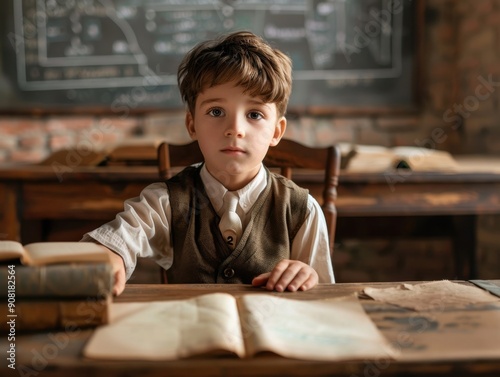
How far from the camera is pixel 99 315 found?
0.73 metres

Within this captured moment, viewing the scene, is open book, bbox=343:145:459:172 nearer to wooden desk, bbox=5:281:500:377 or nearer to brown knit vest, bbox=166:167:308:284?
brown knit vest, bbox=166:167:308:284

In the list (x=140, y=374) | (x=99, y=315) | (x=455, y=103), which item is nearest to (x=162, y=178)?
(x=99, y=315)

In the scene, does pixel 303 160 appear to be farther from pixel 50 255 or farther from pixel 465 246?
pixel 465 246

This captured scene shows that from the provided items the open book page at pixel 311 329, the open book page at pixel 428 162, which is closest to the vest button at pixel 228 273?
the open book page at pixel 311 329

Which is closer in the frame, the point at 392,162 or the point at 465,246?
A: the point at 392,162

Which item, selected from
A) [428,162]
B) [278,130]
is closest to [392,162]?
[428,162]

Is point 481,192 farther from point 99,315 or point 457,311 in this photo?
point 99,315

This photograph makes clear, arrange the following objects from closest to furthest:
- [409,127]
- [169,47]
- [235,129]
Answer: [235,129] → [169,47] → [409,127]

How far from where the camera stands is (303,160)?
1.51m

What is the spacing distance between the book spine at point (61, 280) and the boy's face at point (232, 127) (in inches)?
18.3

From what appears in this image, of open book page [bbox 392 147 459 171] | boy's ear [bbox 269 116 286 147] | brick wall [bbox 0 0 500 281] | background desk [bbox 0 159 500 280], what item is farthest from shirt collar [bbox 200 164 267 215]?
brick wall [bbox 0 0 500 281]

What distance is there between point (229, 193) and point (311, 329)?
21.4 inches

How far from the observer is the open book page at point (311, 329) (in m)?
0.65

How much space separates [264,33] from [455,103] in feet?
3.43
